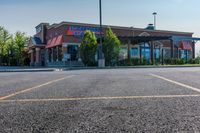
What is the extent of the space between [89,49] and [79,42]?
7.15 m

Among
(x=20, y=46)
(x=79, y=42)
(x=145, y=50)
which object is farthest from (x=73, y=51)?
(x=20, y=46)

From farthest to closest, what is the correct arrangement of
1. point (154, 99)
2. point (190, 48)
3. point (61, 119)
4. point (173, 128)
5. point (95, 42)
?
1. point (190, 48)
2. point (95, 42)
3. point (154, 99)
4. point (61, 119)
5. point (173, 128)

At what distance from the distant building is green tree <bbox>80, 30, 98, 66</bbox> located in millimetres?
4611

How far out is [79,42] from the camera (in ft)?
150

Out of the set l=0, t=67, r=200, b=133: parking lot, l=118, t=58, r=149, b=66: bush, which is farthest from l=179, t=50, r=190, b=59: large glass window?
l=0, t=67, r=200, b=133: parking lot

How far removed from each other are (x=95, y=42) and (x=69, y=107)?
33.5m

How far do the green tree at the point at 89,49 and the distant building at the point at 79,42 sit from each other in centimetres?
461

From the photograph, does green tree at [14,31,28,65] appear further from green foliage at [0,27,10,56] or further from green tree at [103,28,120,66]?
green tree at [103,28,120,66]

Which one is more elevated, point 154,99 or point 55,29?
point 55,29

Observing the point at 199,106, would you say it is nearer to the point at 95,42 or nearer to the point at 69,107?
the point at 69,107

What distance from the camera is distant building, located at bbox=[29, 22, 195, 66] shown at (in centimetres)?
4422

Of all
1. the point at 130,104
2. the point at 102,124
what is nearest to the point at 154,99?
the point at 130,104

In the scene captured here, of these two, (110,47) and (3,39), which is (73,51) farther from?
(3,39)

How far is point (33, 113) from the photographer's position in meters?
5.32
